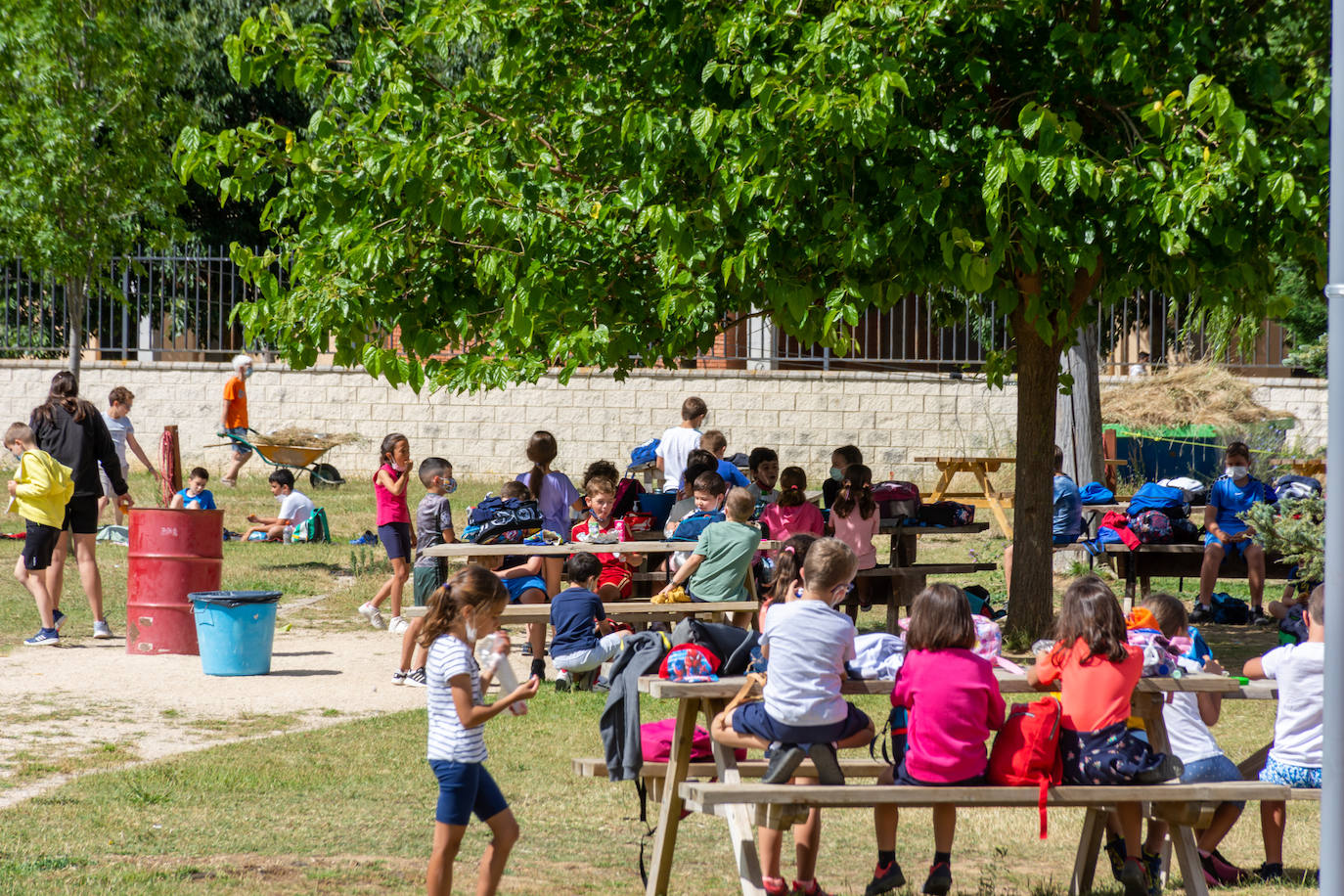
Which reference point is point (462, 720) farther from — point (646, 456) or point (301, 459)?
point (301, 459)

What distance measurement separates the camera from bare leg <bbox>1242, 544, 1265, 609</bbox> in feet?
39.6

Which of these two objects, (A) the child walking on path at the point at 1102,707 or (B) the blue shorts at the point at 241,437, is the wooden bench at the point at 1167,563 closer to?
(A) the child walking on path at the point at 1102,707

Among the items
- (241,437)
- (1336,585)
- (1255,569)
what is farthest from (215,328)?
(1336,585)

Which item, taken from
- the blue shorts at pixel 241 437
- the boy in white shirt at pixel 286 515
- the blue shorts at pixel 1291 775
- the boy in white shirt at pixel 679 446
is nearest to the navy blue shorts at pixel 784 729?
the blue shorts at pixel 1291 775

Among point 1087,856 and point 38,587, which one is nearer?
point 1087,856

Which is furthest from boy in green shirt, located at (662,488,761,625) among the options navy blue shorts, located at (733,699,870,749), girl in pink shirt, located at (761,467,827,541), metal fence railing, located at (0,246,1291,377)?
metal fence railing, located at (0,246,1291,377)

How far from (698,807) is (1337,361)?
2.60 meters

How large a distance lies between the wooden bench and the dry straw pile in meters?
7.11

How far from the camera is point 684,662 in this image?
571cm

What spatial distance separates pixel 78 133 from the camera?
656 inches

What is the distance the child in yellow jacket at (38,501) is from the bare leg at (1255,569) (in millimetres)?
8942

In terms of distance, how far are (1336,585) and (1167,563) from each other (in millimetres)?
9665

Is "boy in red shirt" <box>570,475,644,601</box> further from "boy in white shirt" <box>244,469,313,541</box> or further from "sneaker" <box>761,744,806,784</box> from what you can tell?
"boy in white shirt" <box>244,469,313,541</box>

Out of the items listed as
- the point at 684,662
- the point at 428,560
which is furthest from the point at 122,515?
the point at 684,662
